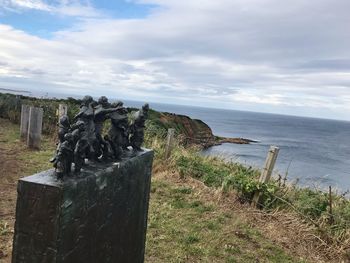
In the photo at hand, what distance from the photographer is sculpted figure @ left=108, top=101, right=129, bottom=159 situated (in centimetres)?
395

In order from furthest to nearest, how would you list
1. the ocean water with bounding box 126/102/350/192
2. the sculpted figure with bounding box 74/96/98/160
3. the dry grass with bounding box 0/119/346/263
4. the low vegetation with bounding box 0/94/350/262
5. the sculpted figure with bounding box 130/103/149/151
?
1. the ocean water with bounding box 126/102/350/192
2. the low vegetation with bounding box 0/94/350/262
3. the dry grass with bounding box 0/119/346/263
4. the sculpted figure with bounding box 130/103/149/151
5. the sculpted figure with bounding box 74/96/98/160

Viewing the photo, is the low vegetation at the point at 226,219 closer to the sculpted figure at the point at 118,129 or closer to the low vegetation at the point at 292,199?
the low vegetation at the point at 292,199

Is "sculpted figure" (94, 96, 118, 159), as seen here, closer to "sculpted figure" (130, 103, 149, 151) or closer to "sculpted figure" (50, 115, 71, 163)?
"sculpted figure" (50, 115, 71, 163)

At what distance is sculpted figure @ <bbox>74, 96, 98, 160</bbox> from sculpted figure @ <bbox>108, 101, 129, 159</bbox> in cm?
37

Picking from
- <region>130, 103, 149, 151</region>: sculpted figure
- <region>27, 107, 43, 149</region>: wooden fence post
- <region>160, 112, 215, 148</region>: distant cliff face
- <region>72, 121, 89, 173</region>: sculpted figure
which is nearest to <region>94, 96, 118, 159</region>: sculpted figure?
<region>72, 121, 89, 173</region>: sculpted figure

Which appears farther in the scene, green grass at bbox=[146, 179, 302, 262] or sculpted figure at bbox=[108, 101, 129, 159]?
green grass at bbox=[146, 179, 302, 262]

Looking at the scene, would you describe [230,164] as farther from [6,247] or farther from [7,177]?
[6,247]

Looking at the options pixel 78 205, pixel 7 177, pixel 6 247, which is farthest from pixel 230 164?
pixel 78 205

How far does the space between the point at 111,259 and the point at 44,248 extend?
42.4 inches

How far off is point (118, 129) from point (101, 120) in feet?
1.34

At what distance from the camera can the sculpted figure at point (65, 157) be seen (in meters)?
2.91

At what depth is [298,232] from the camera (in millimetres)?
7203

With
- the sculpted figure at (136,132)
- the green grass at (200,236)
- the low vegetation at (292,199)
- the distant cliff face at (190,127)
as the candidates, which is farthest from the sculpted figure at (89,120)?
the distant cliff face at (190,127)

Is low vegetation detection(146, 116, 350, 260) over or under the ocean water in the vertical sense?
over
